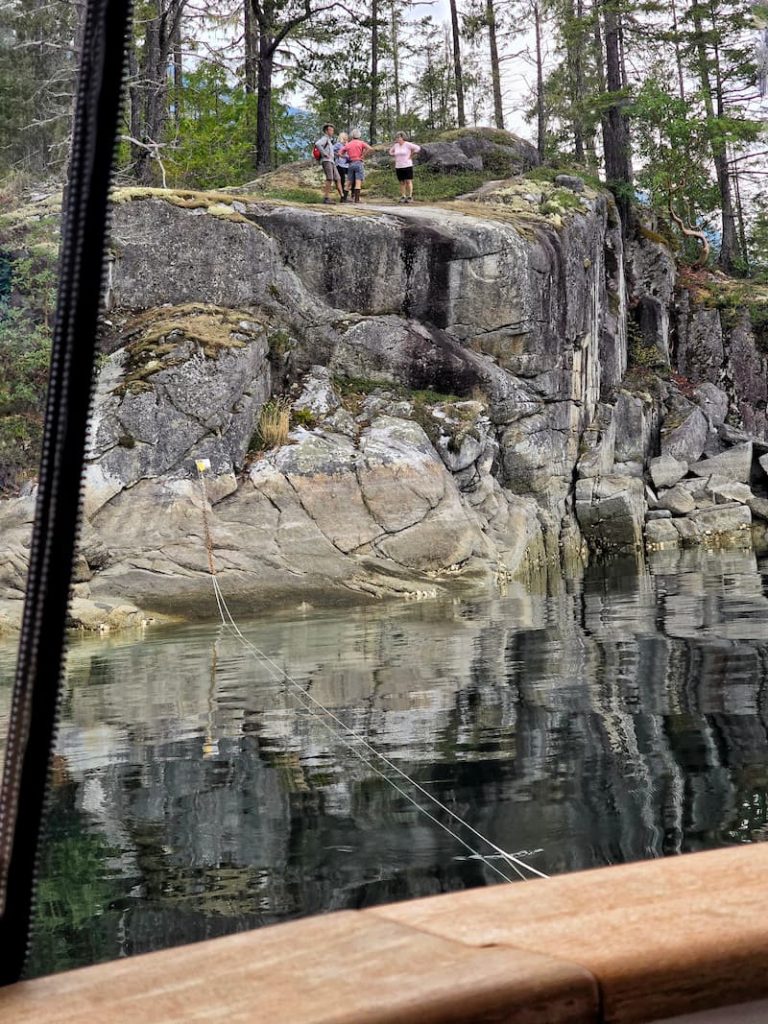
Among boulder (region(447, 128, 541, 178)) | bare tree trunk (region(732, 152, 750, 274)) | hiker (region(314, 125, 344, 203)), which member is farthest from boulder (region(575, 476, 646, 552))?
bare tree trunk (region(732, 152, 750, 274))

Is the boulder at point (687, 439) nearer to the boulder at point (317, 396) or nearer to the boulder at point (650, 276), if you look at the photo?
the boulder at point (650, 276)

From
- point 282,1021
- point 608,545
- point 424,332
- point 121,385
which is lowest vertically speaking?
point 282,1021

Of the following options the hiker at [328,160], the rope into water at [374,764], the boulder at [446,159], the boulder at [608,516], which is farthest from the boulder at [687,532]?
the rope into water at [374,764]

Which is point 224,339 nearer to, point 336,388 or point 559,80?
point 336,388

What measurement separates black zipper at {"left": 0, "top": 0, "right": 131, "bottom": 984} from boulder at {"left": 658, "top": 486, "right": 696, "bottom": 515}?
26735mm

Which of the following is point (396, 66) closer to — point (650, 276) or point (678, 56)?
point (678, 56)

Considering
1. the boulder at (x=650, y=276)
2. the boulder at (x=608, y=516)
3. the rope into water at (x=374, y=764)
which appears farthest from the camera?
the boulder at (x=650, y=276)

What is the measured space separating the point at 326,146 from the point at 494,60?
1867 cm

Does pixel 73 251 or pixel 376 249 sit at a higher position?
pixel 376 249

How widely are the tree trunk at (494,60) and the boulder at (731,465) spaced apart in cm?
1623

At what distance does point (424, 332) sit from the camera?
76.7ft

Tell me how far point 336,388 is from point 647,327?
14.8 m

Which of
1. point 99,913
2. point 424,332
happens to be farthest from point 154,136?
point 99,913

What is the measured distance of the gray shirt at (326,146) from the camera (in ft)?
75.8
